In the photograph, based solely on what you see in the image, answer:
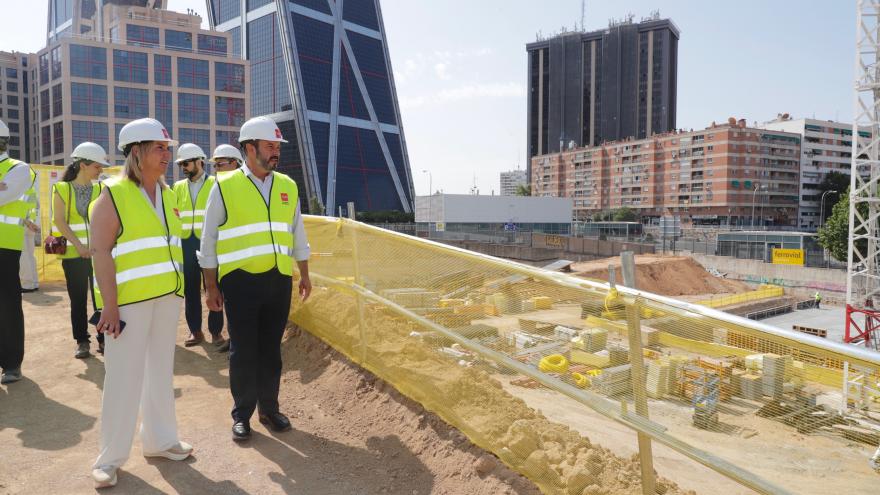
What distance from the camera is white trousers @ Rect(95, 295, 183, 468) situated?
305 cm

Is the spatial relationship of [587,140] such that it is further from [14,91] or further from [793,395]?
[793,395]

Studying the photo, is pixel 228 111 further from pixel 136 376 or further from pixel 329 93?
pixel 136 376

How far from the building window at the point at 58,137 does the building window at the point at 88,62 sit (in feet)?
17.6

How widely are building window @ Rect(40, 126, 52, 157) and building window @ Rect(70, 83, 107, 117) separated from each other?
5.26 meters

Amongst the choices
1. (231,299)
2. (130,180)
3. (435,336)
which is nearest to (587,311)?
(435,336)

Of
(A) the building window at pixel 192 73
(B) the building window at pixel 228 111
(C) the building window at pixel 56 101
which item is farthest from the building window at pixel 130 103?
(B) the building window at pixel 228 111

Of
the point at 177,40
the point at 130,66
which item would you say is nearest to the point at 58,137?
the point at 130,66

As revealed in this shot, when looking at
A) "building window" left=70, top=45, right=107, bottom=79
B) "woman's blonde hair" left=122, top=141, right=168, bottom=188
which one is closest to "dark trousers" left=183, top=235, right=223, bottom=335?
"woman's blonde hair" left=122, top=141, right=168, bottom=188

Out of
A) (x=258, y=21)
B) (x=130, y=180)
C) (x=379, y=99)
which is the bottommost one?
(x=130, y=180)

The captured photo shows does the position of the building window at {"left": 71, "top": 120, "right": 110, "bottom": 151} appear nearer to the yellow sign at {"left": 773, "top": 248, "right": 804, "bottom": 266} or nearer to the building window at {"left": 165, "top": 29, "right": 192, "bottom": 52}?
the building window at {"left": 165, "top": 29, "right": 192, "bottom": 52}

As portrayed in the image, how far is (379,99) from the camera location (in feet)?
262

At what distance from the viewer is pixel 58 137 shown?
5850 centimetres

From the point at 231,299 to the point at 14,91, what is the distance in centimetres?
9487

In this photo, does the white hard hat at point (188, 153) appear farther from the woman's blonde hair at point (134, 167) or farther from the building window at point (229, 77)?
the building window at point (229, 77)
